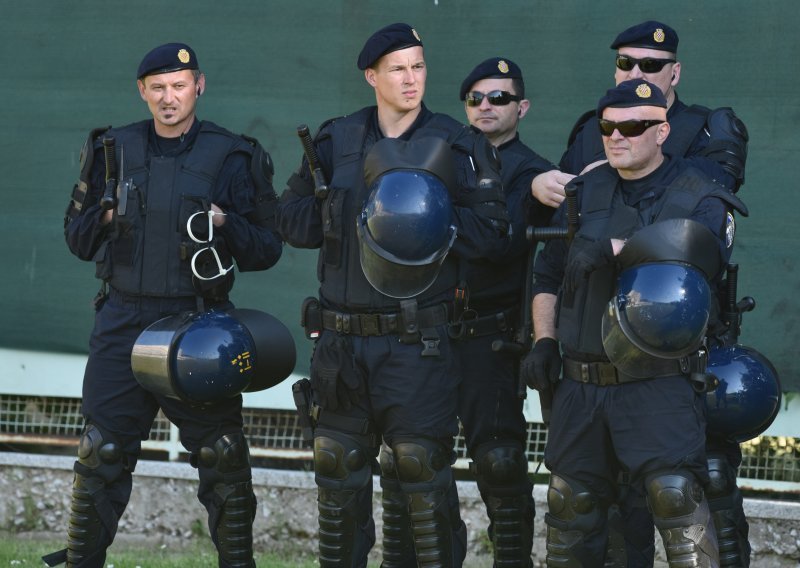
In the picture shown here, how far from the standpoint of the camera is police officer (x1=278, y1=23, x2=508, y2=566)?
5223 mm

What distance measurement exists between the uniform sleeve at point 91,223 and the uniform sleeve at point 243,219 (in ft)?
1.53

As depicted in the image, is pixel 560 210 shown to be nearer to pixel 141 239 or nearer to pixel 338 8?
pixel 141 239

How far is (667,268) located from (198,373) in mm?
1847

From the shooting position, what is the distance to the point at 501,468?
5.74 meters

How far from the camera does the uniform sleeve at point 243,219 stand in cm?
577

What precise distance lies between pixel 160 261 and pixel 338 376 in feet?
3.03

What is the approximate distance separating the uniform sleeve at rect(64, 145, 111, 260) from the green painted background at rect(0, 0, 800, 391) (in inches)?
51.8

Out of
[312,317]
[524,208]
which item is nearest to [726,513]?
Result: [524,208]

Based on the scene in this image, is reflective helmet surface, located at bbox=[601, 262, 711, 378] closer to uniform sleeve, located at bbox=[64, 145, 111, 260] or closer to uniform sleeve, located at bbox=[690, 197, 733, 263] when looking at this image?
uniform sleeve, located at bbox=[690, 197, 733, 263]

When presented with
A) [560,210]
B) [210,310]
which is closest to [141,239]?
[210,310]

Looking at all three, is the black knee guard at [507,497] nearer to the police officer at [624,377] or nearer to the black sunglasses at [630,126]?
the police officer at [624,377]

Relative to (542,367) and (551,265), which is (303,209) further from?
→ (542,367)

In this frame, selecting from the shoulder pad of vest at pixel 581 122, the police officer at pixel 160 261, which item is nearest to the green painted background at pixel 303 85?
the shoulder pad of vest at pixel 581 122

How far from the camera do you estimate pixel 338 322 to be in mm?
5320
